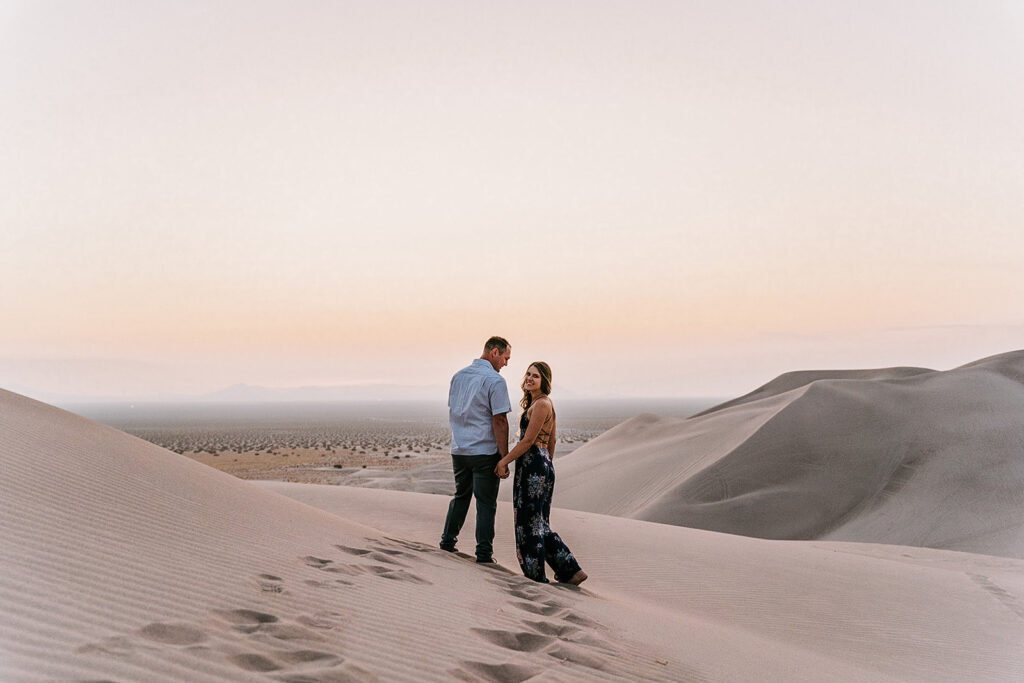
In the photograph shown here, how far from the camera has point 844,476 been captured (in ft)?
57.7

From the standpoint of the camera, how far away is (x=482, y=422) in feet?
20.6

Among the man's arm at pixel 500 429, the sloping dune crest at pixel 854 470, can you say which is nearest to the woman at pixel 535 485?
the man's arm at pixel 500 429

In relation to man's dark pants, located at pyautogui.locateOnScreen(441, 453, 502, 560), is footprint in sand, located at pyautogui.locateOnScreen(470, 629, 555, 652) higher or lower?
lower

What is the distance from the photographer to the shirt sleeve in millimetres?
6109

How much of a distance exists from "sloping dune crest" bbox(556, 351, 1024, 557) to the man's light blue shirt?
37.3ft

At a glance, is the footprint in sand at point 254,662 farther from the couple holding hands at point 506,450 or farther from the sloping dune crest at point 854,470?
the sloping dune crest at point 854,470

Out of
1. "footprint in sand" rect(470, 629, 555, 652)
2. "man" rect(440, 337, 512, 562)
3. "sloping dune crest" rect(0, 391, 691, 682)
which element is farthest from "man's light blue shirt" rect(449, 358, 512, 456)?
"footprint in sand" rect(470, 629, 555, 652)

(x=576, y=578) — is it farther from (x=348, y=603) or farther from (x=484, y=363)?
(x=348, y=603)

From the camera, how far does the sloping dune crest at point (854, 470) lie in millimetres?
15484

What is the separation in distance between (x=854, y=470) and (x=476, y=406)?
1453 cm

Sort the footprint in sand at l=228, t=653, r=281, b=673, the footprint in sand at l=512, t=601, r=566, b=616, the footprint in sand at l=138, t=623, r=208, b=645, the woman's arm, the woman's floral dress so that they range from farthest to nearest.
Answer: the woman's floral dress → the woman's arm → the footprint in sand at l=512, t=601, r=566, b=616 → the footprint in sand at l=138, t=623, r=208, b=645 → the footprint in sand at l=228, t=653, r=281, b=673

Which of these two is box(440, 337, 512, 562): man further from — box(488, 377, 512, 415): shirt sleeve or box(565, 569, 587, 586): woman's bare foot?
box(565, 569, 587, 586): woman's bare foot

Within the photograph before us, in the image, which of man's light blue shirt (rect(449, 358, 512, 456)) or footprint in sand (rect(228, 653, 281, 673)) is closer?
footprint in sand (rect(228, 653, 281, 673))

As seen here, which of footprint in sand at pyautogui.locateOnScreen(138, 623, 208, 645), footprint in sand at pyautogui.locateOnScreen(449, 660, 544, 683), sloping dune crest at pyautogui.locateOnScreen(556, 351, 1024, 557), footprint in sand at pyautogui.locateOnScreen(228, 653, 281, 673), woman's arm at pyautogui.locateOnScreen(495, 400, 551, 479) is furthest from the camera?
sloping dune crest at pyautogui.locateOnScreen(556, 351, 1024, 557)
